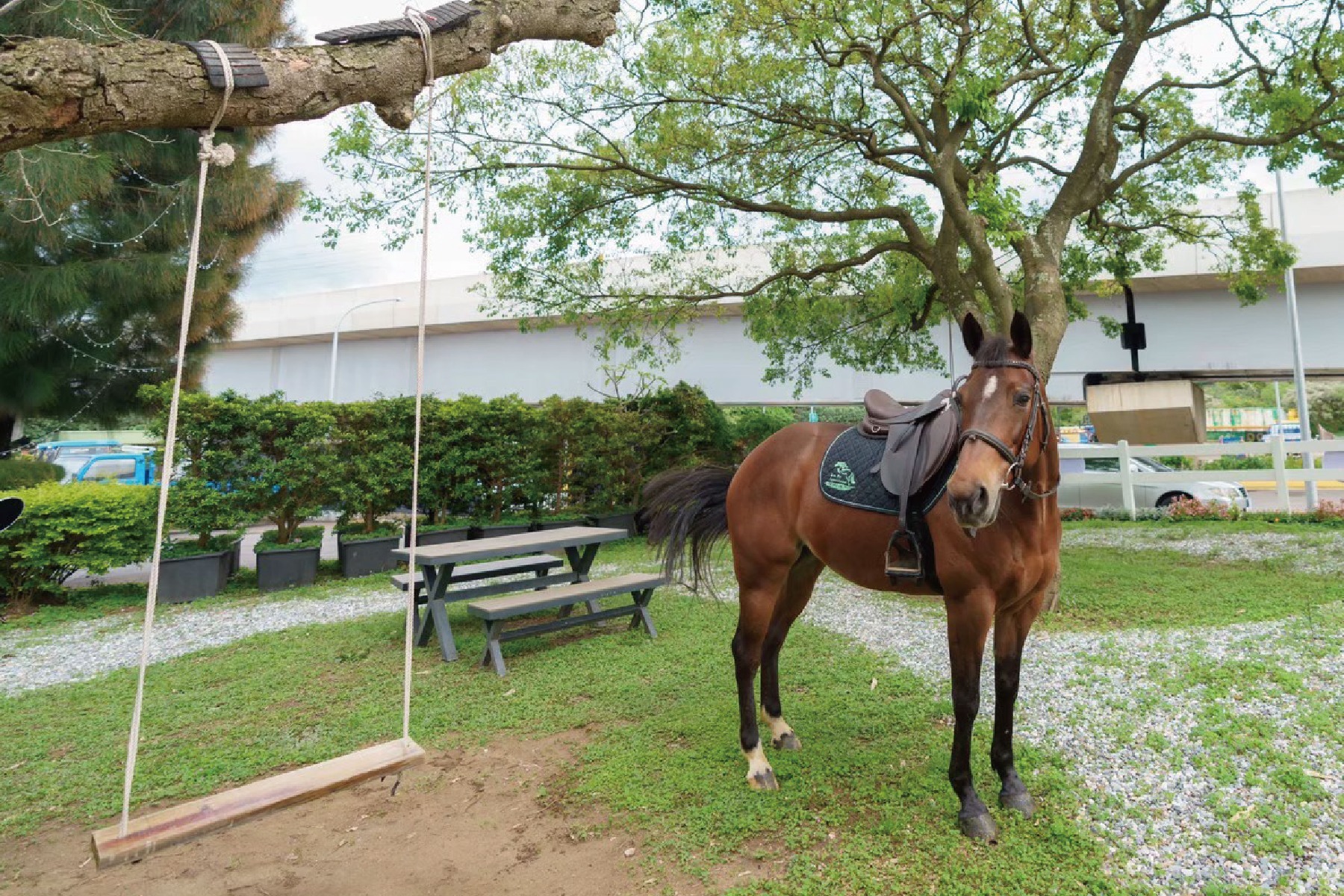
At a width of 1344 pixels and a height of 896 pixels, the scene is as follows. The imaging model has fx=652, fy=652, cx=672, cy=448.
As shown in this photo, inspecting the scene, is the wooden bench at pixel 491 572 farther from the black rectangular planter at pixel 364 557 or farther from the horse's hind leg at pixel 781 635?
the black rectangular planter at pixel 364 557

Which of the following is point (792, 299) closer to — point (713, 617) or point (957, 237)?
point (957, 237)

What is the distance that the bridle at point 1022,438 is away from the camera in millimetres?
2322

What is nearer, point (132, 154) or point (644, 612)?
point (644, 612)

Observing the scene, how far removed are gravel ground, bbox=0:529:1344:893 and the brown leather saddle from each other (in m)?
1.23

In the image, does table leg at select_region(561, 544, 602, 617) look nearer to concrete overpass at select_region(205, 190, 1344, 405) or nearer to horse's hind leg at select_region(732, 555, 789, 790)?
horse's hind leg at select_region(732, 555, 789, 790)

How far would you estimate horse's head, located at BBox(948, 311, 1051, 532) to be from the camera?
2232 millimetres

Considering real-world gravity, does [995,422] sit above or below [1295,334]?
below

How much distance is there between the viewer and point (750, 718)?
124 inches

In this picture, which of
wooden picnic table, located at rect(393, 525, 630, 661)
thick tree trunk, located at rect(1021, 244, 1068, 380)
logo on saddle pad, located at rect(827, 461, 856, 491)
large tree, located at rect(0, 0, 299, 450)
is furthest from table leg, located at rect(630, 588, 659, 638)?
large tree, located at rect(0, 0, 299, 450)

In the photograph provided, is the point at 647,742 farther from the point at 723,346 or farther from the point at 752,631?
the point at 723,346

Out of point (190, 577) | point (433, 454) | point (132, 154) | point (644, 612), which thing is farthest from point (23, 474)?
point (644, 612)

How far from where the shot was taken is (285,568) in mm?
8398

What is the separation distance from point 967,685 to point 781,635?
109 centimetres

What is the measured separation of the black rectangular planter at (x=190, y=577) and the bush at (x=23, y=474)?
8.88 feet
